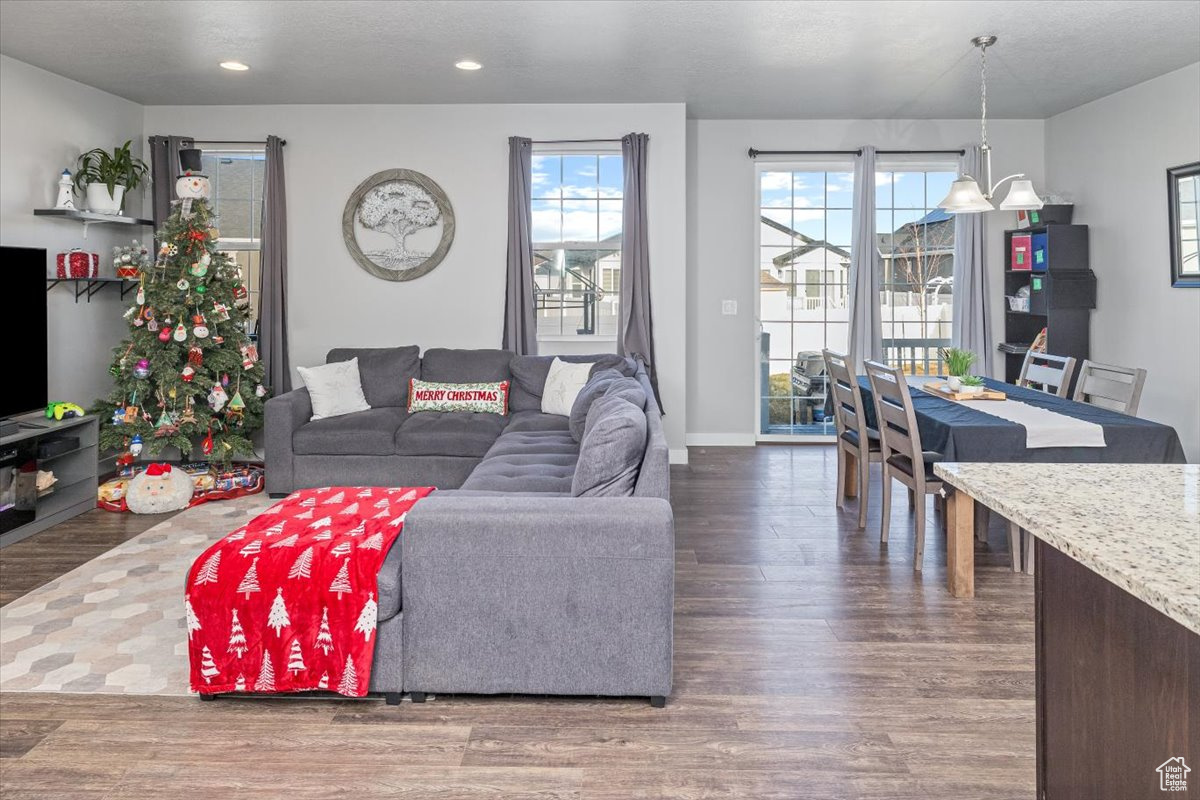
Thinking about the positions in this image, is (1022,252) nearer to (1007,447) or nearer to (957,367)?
(957,367)

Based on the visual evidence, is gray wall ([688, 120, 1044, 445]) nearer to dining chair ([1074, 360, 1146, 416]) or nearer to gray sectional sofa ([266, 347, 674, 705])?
dining chair ([1074, 360, 1146, 416])

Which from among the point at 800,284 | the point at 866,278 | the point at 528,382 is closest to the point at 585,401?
the point at 528,382

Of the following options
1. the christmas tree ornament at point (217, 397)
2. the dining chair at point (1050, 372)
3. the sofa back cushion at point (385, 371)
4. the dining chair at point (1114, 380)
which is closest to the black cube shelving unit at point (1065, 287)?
the dining chair at point (1050, 372)

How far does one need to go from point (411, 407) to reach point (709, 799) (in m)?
4.15

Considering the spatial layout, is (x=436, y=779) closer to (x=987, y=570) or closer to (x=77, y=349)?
(x=987, y=570)

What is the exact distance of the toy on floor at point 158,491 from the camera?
16.7 feet

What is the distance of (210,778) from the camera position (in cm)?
232

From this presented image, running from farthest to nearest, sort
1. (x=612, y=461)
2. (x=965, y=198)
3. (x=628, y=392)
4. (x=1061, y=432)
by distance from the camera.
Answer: (x=965, y=198) → (x=628, y=392) → (x=1061, y=432) → (x=612, y=461)

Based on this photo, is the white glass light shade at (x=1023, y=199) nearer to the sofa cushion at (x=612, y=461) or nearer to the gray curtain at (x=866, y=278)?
the gray curtain at (x=866, y=278)

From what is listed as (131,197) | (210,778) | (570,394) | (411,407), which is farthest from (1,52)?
(210,778)

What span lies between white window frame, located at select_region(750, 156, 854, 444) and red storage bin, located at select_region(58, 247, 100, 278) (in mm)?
4856

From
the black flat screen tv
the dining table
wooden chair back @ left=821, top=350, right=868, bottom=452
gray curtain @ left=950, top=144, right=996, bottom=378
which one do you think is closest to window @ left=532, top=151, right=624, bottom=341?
wooden chair back @ left=821, top=350, right=868, bottom=452

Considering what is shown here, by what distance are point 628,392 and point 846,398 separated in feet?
5.22

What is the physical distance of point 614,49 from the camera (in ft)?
16.8
